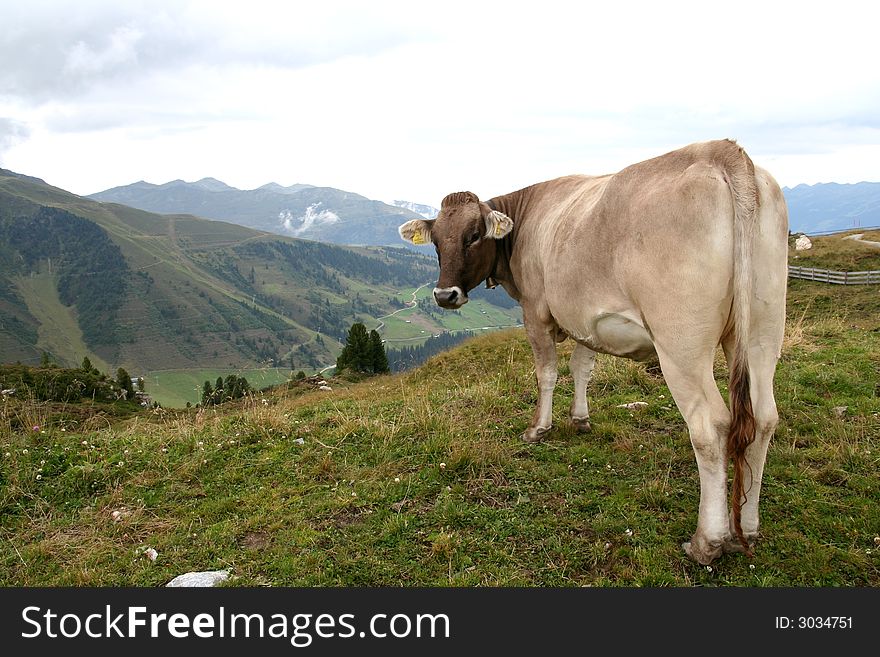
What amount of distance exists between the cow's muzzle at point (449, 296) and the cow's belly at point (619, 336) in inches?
71.4

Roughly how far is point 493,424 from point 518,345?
1831 cm

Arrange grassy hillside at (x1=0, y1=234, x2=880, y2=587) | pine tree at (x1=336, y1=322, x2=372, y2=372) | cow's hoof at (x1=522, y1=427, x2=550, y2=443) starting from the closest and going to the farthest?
grassy hillside at (x1=0, y1=234, x2=880, y2=587)
cow's hoof at (x1=522, y1=427, x2=550, y2=443)
pine tree at (x1=336, y1=322, x2=372, y2=372)

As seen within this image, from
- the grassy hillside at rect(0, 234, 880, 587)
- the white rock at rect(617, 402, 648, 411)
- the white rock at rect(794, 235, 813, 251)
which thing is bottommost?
the grassy hillside at rect(0, 234, 880, 587)

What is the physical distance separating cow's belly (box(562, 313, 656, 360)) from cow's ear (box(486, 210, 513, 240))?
1.84 m

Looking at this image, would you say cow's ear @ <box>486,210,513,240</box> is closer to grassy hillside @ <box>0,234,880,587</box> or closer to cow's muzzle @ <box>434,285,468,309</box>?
cow's muzzle @ <box>434,285,468,309</box>

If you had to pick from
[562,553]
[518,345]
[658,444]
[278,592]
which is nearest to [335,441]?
[278,592]

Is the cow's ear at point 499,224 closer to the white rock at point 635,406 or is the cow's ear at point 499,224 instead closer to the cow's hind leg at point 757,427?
the cow's hind leg at point 757,427

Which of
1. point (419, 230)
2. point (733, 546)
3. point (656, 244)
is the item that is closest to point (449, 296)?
point (419, 230)

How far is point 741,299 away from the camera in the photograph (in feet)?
14.9

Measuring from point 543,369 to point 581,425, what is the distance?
103cm

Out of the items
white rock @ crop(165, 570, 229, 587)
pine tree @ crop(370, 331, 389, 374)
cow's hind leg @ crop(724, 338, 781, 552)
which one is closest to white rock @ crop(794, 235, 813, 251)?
pine tree @ crop(370, 331, 389, 374)

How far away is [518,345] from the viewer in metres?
26.6

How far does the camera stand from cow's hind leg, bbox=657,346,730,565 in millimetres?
4719

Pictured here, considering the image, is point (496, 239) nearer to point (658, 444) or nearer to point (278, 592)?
point (658, 444)
